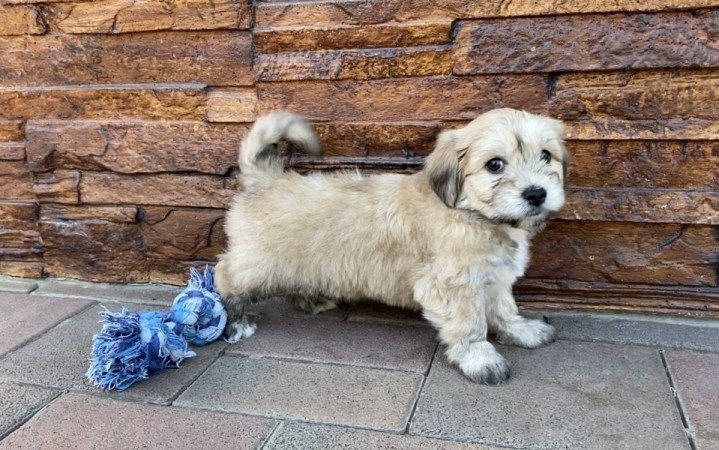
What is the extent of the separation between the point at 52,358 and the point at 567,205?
127 inches

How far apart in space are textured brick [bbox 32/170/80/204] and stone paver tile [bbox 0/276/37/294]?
2.19 ft

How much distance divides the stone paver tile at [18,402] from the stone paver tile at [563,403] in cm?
190

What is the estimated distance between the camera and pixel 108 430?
298 cm

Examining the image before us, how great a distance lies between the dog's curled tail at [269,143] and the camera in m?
3.71

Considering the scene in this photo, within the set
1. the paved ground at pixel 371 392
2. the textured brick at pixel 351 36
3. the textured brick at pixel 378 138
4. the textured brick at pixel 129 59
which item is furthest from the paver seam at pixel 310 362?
the textured brick at pixel 351 36

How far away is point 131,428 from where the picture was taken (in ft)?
9.81

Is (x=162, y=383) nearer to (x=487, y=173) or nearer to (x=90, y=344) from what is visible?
(x=90, y=344)

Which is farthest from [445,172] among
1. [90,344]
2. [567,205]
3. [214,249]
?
[90,344]

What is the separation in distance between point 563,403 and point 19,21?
4.32 meters

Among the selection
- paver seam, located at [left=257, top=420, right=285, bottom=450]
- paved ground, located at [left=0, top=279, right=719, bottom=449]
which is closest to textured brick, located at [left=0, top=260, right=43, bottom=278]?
paved ground, located at [left=0, top=279, right=719, bottom=449]

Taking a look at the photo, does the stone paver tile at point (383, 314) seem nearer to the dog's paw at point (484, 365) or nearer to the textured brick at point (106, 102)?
→ the dog's paw at point (484, 365)

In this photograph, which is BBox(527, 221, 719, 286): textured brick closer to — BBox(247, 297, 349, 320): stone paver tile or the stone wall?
the stone wall

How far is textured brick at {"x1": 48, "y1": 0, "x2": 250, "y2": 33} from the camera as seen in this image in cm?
411

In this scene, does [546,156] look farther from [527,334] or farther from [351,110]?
[351,110]
